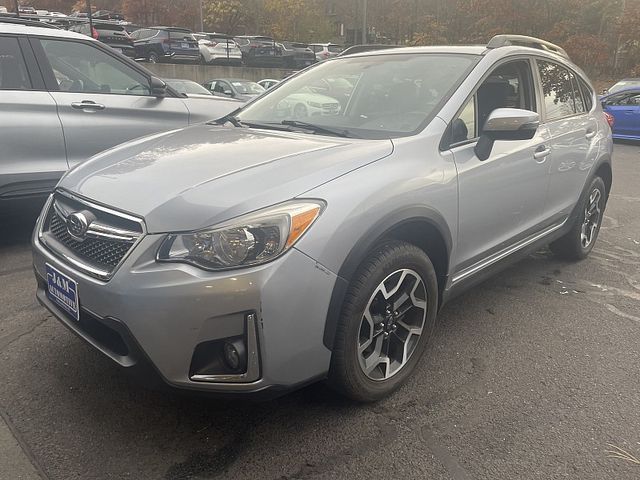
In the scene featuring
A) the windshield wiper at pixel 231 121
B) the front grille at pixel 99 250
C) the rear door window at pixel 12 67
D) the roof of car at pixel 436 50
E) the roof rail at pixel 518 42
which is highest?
the roof rail at pixel 518 42

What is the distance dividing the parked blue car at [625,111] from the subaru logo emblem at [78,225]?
44.8 ft

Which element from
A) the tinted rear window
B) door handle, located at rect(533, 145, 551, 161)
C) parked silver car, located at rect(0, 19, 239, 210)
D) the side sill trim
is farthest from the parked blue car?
the tinted rear window

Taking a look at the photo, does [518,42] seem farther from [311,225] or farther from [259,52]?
[259,52]

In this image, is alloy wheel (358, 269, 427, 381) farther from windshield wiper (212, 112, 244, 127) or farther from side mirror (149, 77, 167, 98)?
side mirror (149, 77, 167, 98)

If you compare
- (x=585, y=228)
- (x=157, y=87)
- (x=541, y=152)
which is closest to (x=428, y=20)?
(x=157, y=87)

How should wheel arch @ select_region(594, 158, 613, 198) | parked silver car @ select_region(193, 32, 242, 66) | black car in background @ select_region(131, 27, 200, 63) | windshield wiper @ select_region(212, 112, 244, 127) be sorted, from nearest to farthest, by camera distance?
windshield wiper @ select_region(212, 112, 244, 127), wheel arch @ select_region(594, 158, 613, 198), black car in background @ select_region(131, 27, 200, 63), parked silver car @ select_region(193, 32, 242, 66)

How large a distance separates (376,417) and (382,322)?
44 centimetres

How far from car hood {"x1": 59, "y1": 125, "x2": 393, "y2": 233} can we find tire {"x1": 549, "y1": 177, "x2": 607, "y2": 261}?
253 centimetres

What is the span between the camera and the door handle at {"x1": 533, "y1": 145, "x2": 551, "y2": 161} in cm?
348

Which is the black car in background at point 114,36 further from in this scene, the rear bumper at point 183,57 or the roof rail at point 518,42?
the roof rail at point 518,42

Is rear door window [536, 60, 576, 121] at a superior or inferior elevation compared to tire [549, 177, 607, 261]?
superior

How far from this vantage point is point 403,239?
8.69 feet

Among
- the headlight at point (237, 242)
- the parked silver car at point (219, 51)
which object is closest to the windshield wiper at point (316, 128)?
the headlight at point (237, 242)

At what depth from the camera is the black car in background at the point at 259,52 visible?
28.5 meters
